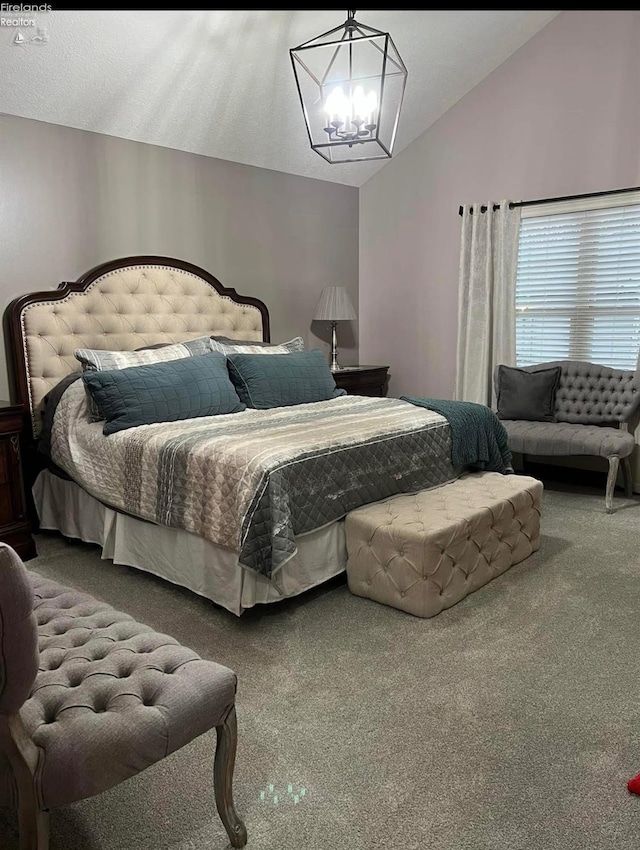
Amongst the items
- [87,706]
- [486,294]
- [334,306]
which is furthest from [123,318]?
[87,706]

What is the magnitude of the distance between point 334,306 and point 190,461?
2726mm

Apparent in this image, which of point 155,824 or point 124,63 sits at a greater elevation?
point 124,63

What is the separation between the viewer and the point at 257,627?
8.54ft

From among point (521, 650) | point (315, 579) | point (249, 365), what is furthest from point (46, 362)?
point (521, 650)

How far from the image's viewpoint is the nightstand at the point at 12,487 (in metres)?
3.20

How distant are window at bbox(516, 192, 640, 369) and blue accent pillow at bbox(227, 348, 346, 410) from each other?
1.81 meters

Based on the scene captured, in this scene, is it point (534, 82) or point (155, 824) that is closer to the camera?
point (155, 824)

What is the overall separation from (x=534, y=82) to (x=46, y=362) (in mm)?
3786

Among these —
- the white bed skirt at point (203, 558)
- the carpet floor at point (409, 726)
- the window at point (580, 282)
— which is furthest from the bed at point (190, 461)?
the window at point (580, 282)

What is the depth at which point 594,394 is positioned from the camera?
436 cm

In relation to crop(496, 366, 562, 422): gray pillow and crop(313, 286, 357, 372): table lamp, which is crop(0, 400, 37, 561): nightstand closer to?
crop(313, 286, 357, 372): table lamp

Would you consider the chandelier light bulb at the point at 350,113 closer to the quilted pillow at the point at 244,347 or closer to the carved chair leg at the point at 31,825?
the quilted pillow at the point at 244,347

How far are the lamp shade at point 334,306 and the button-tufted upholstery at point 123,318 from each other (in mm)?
655

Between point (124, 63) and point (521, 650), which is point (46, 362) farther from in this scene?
point (521, 650)
